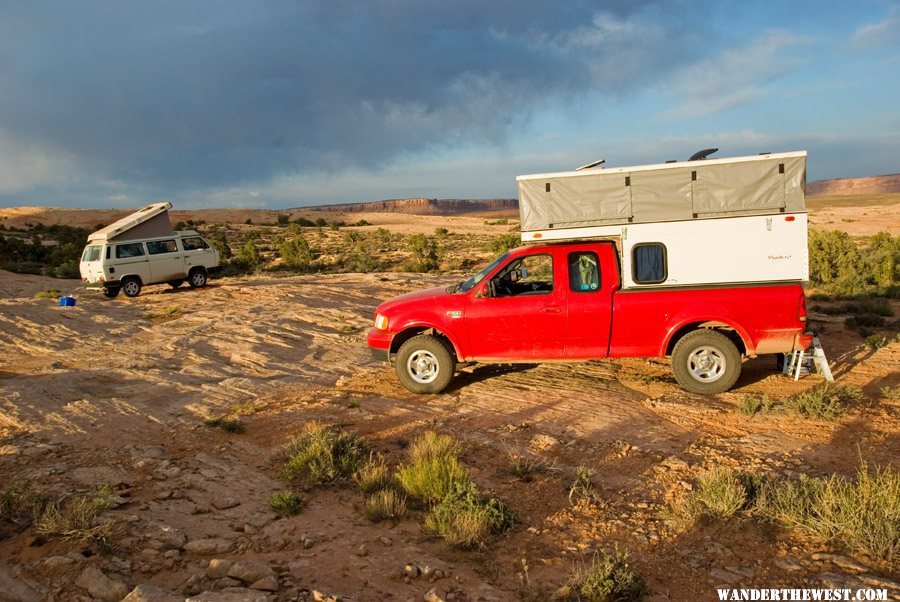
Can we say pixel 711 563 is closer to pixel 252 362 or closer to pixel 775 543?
pixel 775 543

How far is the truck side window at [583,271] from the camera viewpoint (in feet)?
25.1

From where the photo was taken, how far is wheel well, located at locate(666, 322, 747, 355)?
7.57 meters

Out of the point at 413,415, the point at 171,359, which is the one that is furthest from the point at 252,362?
the point at 413,415

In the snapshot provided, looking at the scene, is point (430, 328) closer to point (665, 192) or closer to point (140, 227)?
point (665, 192)

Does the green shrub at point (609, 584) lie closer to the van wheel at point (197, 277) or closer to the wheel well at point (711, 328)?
the wheel well at point (711, 328)

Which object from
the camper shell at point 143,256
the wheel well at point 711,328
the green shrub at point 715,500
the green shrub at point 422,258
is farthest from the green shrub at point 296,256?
the green shrub at point 715,500

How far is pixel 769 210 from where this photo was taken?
7.33 metres

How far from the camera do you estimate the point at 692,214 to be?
750cm

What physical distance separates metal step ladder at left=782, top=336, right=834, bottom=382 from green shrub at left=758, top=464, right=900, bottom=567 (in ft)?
10.6

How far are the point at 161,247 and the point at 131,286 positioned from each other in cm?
174

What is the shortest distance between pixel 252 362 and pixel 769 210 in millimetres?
8164

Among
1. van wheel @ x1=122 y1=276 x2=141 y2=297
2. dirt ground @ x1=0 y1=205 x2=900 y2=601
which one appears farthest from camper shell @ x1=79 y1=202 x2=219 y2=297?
dirt ground @ x1=0 y1=205 x2=900 y2=601

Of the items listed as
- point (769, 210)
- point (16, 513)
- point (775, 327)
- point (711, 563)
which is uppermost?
point (769, 210)

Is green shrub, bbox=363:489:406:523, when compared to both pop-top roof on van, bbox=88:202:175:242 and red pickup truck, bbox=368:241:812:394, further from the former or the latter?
pop-top roof on van, bbox=88:202:175:242
